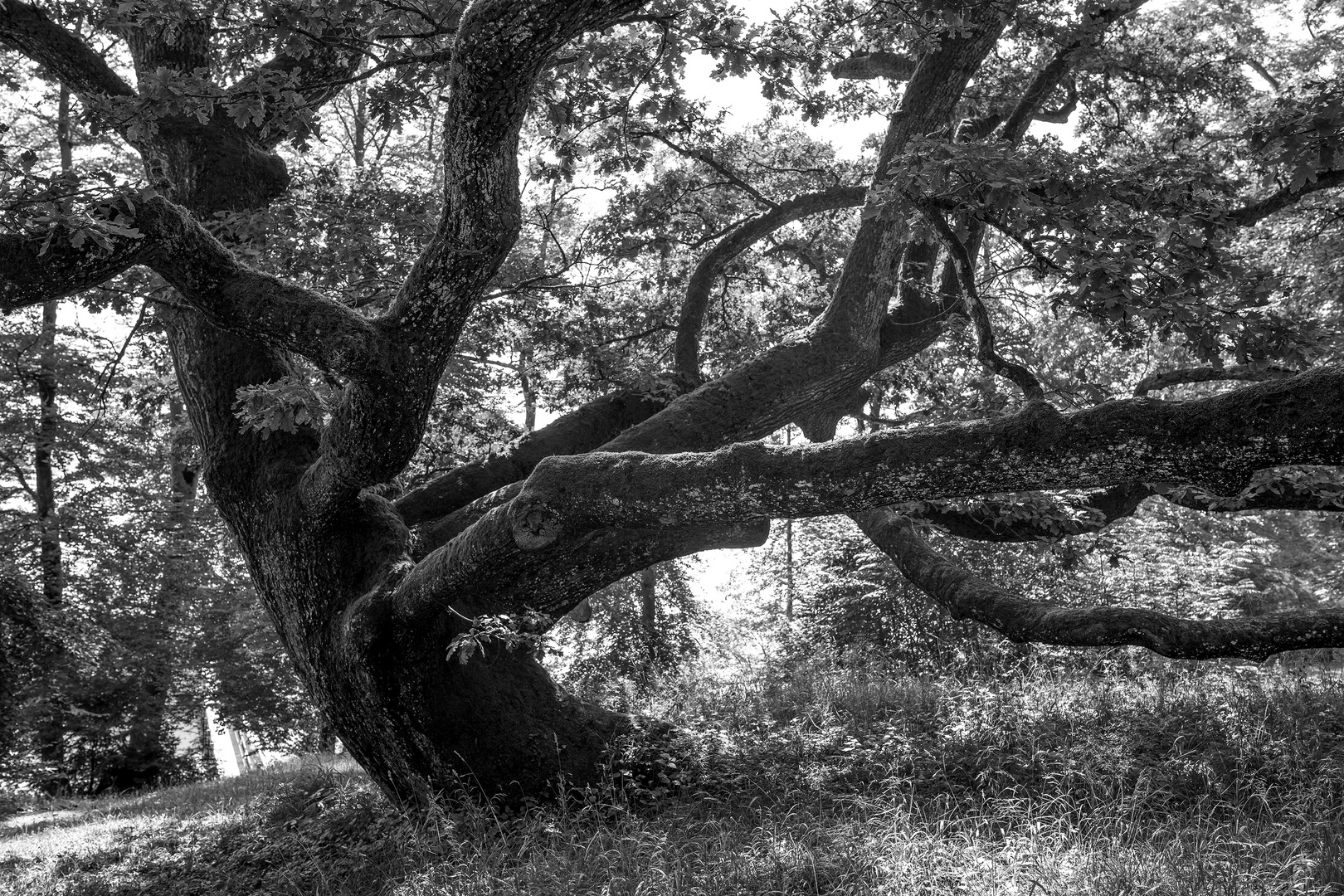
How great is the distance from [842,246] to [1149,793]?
755 centimetres

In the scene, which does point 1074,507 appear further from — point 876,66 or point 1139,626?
point 876,66

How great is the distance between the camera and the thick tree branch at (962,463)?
3.33m

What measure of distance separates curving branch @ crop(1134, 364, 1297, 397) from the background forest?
0.21 feet

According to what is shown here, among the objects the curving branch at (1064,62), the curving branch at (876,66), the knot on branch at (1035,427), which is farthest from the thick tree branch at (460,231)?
the curving branch at (876,66)

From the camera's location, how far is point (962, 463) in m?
4.00

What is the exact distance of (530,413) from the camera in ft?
63.4

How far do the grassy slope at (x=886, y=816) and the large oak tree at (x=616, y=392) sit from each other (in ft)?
2.39

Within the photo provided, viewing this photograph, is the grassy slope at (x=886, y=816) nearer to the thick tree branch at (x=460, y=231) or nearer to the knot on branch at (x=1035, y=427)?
the knot on branch at (x=1035, y=427)

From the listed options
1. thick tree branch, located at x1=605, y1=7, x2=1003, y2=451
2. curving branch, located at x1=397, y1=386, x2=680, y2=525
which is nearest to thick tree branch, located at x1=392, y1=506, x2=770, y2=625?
thick tree branch, located at x1=605, y1=7, x2=1003, y2=451

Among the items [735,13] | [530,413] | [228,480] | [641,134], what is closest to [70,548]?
[530,413]

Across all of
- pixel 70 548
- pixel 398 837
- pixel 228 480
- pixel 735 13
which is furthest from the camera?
pixel 70 548

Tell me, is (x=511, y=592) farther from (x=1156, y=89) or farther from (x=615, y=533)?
(x=1156, y=89)

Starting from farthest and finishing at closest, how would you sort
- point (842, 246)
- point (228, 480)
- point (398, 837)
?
point (842, 246)
point (228, 480)
point (398, 837)

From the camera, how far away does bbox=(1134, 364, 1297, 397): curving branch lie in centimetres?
559
